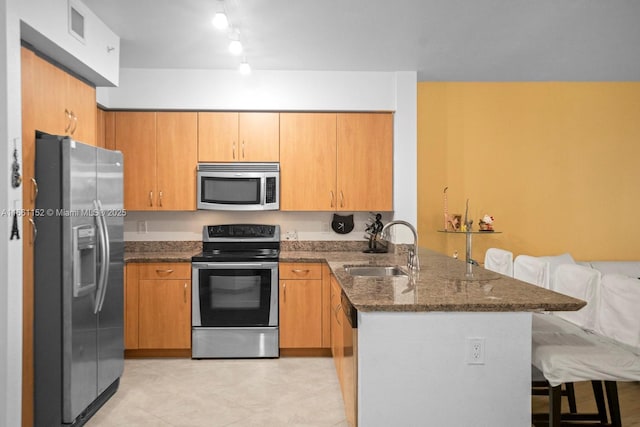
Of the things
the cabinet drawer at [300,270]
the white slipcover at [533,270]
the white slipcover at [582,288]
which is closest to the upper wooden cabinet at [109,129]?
the cabinet drawer at [300,270]

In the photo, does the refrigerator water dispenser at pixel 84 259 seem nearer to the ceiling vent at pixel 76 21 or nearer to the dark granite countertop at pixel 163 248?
the ceiling vent at pixel 76 21

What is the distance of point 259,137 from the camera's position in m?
4.41

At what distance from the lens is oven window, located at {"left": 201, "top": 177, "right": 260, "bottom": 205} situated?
4379mm

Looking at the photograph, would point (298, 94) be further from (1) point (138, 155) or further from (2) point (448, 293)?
(2) point (448, 293)

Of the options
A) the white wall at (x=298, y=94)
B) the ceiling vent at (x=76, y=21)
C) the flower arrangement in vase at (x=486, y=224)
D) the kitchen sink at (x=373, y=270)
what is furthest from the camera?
the flower arrangement in vase at (x=486, y=224)

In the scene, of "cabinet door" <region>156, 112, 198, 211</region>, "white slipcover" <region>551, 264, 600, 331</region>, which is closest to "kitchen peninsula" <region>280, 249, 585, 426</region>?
"white slipcover" <region>551, 264, 600, 331</region>

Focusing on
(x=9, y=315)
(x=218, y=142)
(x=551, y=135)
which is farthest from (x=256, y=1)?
(x=551, y=135)

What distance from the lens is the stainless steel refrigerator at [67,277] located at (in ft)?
8.40

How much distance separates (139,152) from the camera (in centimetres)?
434

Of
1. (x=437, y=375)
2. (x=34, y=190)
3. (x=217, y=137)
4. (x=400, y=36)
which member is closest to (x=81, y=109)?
(x=34, y=190)

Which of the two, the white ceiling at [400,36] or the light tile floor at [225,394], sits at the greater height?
the white ceiling at [400,36]

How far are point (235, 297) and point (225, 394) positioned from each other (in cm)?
94

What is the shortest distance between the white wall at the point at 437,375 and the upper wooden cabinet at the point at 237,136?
8.73 feet

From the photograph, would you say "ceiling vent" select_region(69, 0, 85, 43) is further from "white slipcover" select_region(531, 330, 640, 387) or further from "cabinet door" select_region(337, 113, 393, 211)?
"white slipcover" select_region(531, 330, 640, 387)
